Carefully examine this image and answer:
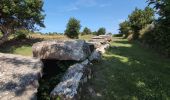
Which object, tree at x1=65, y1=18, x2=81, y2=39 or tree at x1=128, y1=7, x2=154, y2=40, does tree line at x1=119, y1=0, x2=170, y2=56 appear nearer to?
tree at x1=128, y1=7, x2=154, y2=40

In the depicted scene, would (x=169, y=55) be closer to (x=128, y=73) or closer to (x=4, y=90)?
(x=128, y=73)

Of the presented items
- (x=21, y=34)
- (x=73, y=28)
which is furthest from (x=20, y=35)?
(x=73, y=28)

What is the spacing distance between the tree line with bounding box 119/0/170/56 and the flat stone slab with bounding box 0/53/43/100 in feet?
29.8

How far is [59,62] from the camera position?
15.7 m

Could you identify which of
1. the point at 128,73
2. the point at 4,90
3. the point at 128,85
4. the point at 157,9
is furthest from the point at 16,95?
the point at 157,9

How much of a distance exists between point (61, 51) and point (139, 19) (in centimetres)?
3803

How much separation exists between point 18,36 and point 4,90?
149 feet

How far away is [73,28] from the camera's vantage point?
59.0 metres

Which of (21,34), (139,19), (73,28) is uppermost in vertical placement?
(139,19)

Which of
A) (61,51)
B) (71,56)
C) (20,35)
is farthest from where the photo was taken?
(20,35)

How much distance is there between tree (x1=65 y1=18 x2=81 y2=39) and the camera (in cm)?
5884

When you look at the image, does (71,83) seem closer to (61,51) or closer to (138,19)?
(61,51)

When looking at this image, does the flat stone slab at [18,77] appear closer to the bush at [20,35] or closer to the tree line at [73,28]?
the bush at [20,35]

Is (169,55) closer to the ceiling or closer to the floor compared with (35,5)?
closer to the floor
